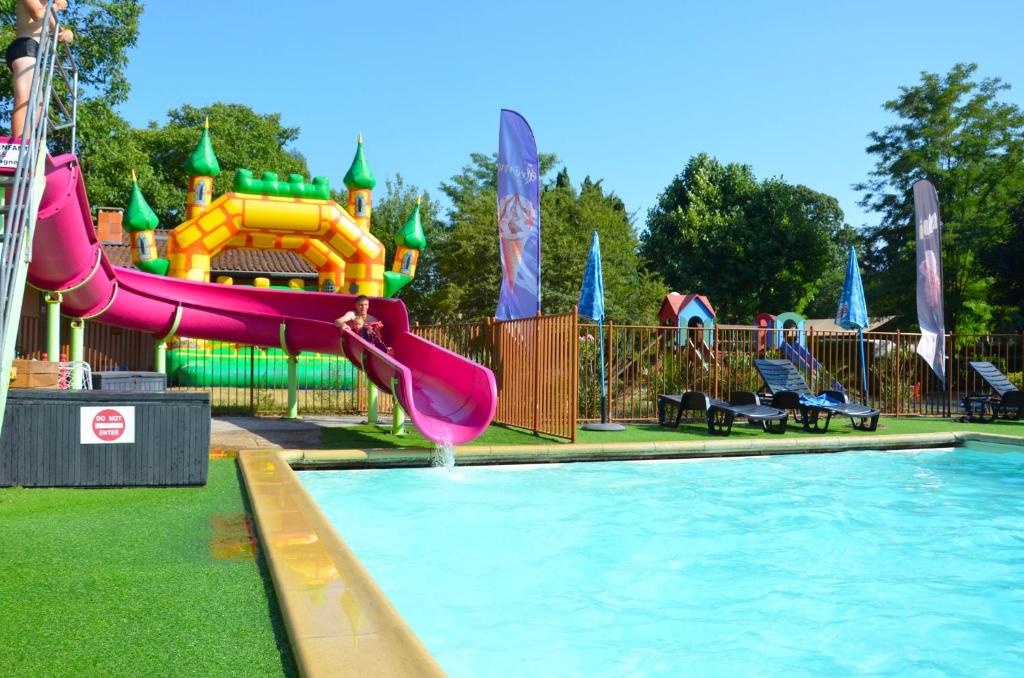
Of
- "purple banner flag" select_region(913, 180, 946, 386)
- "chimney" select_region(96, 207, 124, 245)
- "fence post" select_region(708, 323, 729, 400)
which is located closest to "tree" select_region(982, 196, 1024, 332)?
"purple banner flag" select_region(913, 180, 946, 386)

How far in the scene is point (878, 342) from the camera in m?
16.5

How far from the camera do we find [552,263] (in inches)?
1112

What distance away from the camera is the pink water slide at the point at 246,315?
24.3ft

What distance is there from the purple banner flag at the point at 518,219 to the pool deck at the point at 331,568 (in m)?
3.08

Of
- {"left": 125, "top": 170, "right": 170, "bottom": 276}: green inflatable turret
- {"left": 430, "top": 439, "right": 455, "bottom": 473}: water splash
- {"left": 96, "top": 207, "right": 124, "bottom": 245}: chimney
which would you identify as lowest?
{"left": 430, "top": 439, "right": 455, "bottom": 473}: water splash

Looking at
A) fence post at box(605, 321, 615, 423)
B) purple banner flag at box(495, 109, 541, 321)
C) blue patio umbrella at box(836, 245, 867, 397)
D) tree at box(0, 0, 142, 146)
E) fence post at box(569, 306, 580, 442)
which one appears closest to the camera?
fence post at box(569, 306, 580, 442)

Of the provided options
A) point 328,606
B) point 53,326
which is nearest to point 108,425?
point 53,326

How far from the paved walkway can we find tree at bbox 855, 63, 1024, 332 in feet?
85.6

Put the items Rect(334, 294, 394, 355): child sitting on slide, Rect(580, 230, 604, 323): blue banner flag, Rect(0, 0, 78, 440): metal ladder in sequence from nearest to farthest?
Rect(0, 0, 78, 440): metal ladder → Rect(334, 294, 394, 355): child sitting on slide → Rect(580, 230, 604, 323): blue banner flag

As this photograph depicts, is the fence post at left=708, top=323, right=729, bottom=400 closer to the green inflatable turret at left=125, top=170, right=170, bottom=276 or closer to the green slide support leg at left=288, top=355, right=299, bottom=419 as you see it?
the green slide support leg at left=288, top=355, right=299, bottom=419

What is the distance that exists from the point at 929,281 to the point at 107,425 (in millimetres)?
15151

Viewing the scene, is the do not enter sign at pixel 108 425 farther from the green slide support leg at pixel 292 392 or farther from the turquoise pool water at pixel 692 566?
the green slide support leg at pixel 292 392

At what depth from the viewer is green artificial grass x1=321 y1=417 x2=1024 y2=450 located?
32.7 ft

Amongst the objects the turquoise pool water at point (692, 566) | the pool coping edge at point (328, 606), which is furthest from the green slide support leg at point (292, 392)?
the pool coping edge at point (328, 606)
